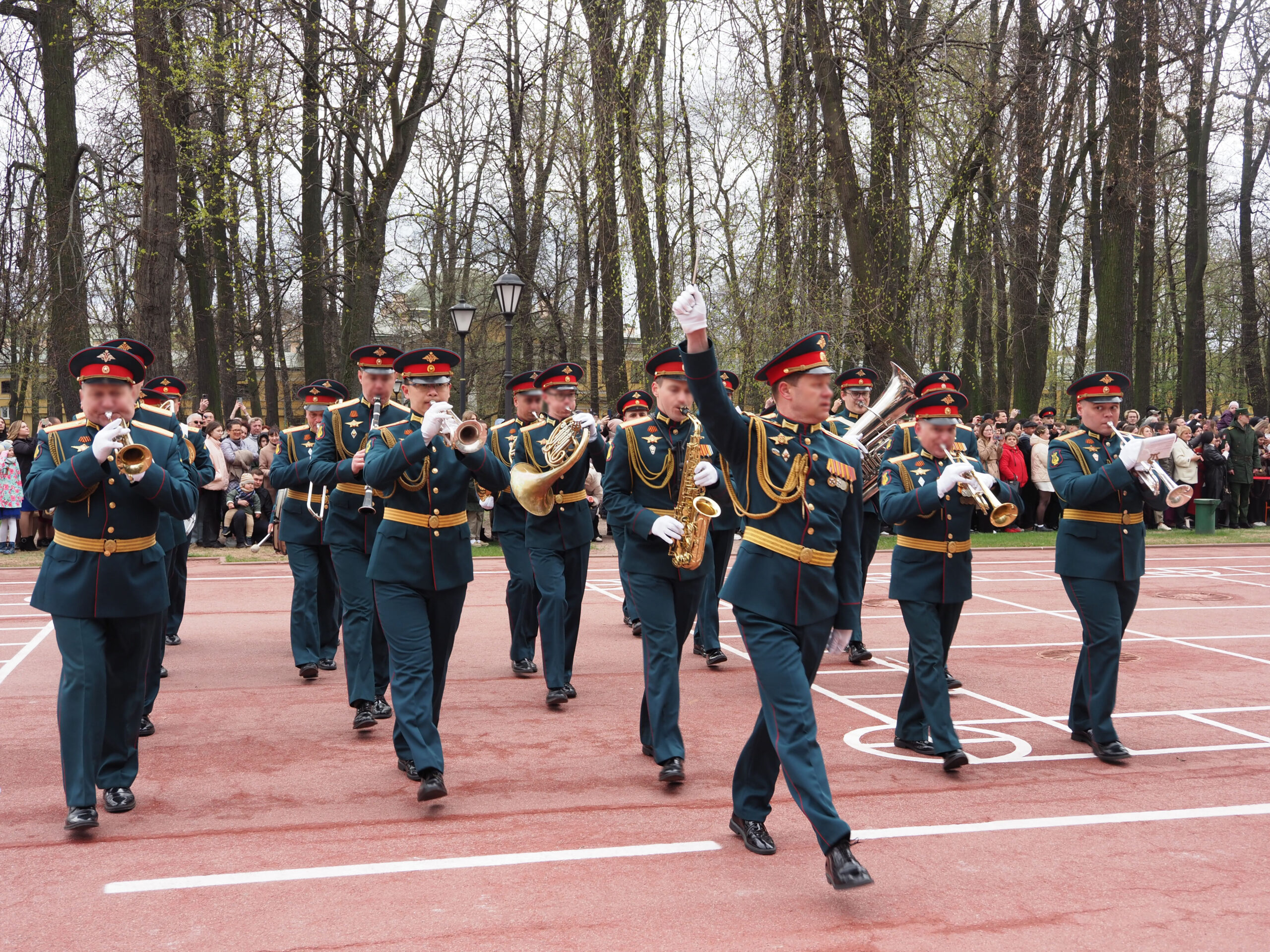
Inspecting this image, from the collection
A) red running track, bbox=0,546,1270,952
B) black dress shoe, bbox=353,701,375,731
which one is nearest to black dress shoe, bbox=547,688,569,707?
red running track, bbox=0,546,1270,952

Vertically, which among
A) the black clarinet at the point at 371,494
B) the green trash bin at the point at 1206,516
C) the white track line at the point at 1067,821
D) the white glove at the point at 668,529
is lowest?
the white track line at the point at 1067,821

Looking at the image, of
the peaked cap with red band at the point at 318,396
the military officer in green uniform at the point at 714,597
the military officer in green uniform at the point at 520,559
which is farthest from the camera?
the peaked cap with red band at the point at 318,396

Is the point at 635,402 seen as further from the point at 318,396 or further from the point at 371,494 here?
the point at 371,494

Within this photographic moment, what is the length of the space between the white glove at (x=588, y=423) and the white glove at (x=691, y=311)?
2.75 metres

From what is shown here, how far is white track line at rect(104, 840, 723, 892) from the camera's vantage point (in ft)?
15.4

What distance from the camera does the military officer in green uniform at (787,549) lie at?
15.8 ft

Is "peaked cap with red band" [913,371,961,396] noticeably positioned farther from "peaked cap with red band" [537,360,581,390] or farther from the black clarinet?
the black clarinet

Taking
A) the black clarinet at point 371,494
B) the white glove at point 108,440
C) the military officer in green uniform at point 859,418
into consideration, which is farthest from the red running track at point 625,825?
the white glove at point 108,440

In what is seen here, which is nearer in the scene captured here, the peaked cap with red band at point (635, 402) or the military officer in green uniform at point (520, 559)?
the military officer in green uniform at point (520, 559)

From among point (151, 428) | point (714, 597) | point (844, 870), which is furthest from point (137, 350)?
point (714, 597)

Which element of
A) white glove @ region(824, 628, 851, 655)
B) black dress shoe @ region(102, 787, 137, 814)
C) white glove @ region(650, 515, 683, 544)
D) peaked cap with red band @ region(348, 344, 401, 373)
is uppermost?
peaked cap with red band @ region(348, 344, 401, 373)

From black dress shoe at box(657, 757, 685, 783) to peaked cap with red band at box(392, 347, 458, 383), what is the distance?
236 cm

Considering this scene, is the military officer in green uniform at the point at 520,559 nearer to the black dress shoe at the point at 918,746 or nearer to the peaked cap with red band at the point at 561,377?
the peaked cap with red band at the point at 561,377

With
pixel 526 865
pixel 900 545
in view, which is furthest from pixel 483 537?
pixel 526 865
